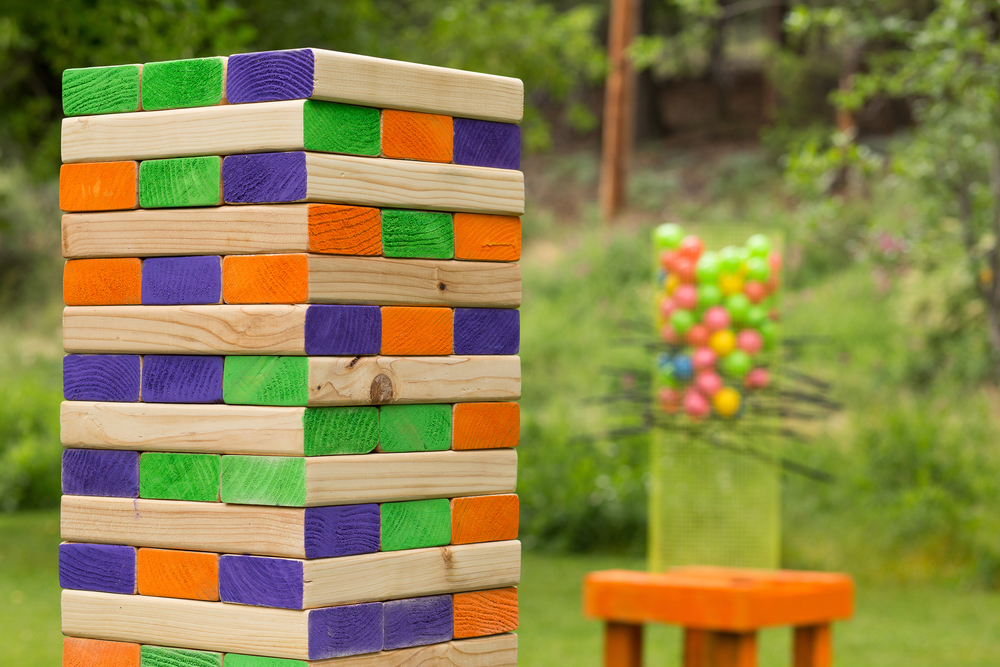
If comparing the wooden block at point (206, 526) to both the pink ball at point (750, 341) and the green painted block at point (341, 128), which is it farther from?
the pink ball at point (750, 341)

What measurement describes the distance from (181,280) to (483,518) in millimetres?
636

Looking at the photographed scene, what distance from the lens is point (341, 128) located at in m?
1.73

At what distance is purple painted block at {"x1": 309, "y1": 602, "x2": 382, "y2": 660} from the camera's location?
1667 millimetres

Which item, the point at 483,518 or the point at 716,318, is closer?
the point at 483,518

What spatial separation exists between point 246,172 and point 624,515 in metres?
6.31

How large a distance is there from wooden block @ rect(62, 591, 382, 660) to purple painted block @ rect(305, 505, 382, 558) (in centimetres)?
9

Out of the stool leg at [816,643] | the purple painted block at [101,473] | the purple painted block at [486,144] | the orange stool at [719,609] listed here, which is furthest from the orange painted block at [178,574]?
the stool leg at [816,643]

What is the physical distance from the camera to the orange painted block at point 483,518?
1876 mm

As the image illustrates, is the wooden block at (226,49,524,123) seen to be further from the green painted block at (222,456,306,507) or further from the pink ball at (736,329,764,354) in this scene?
the pink ball at (736,329,764,354)

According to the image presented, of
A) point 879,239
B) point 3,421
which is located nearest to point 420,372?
point 879,239

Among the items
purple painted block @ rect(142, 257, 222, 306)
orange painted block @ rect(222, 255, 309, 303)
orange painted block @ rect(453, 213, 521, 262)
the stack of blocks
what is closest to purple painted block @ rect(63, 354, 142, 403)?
the stack of blocks

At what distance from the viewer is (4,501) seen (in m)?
8.72

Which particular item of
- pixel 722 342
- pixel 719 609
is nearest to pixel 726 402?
pixel 722 342

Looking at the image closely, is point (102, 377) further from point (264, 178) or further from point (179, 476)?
point (264, 178)
